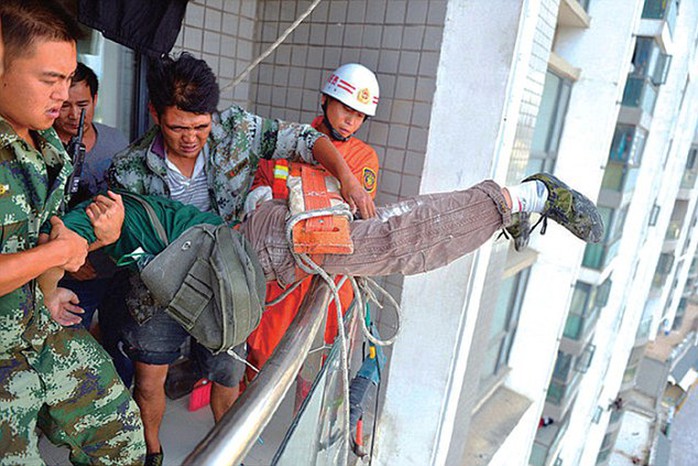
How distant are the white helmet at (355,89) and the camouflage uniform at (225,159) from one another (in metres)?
0.56

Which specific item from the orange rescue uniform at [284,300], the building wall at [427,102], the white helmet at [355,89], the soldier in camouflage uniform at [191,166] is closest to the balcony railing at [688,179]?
the building wall at [427,102]

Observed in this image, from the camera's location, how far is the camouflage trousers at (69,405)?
3.79 ft

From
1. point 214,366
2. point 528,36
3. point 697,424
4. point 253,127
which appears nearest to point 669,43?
point 528,36

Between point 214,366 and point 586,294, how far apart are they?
681cm

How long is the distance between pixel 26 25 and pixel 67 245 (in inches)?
20.6

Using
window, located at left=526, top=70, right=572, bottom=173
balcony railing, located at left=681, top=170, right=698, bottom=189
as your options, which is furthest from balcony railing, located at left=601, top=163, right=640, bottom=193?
balcony railing, located at left=681, top=170, right=698, bottom=189

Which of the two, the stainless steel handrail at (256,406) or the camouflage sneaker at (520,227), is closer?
the stainless steel handrail at (256,406)

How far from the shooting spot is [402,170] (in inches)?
117

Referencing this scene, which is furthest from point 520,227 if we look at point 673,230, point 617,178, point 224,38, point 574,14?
point 673,230

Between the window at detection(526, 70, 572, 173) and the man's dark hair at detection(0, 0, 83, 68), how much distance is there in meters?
4.23

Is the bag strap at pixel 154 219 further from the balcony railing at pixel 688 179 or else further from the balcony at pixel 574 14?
the balcony railing at pixel 688 179

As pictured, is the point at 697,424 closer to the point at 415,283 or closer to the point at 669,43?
the point at 669,43

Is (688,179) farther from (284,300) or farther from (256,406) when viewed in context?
(256,406)

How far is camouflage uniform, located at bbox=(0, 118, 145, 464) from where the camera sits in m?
1.11
